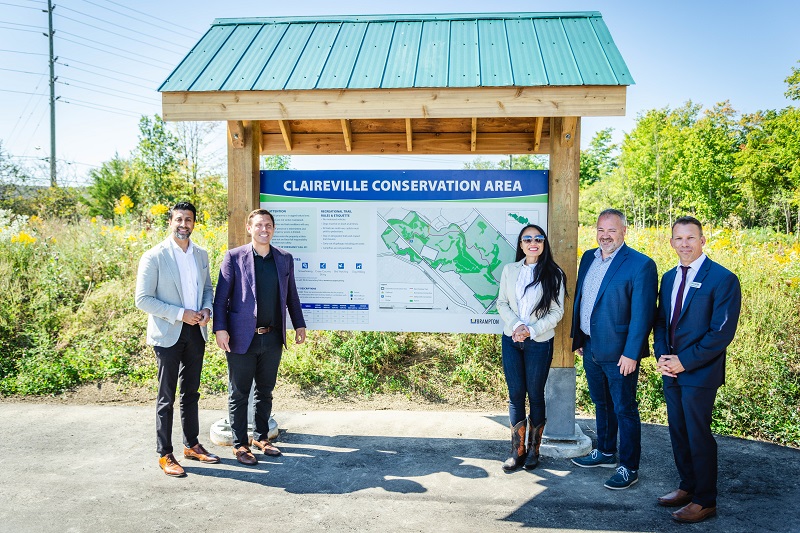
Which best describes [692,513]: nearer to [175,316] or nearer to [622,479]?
[622,479]

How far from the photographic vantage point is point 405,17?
5.52 metres

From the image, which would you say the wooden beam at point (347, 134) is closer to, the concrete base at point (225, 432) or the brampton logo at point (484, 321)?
the brampton logo at point (484, 321)

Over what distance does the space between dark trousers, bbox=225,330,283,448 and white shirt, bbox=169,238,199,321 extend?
52cm

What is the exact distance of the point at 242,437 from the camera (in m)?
4.57

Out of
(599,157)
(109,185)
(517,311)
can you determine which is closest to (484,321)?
(517,311)

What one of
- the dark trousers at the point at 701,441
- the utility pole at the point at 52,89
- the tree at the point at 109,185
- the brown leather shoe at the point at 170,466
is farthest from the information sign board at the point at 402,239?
the utility pole at the point at 52,89

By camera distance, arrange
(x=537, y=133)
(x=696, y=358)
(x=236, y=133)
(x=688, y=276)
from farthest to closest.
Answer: (x=537, y=133)
(x=236, y=133)
(x=688, y=276)
(x=696, y=358)

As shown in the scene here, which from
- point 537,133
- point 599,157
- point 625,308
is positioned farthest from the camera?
point 599,157

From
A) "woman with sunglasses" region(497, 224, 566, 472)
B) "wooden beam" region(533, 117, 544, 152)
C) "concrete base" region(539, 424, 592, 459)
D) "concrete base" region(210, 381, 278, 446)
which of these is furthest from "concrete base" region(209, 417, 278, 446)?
"wooden beam" region(533, 117, 544, 152)

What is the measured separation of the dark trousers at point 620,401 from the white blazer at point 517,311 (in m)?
0.37

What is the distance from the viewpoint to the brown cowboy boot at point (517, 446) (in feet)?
14.3

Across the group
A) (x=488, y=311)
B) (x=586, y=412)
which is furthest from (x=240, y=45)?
(x=586, y=412)

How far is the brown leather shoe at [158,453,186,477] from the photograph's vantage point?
4215mm

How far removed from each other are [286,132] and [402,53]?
1378 millimetres
